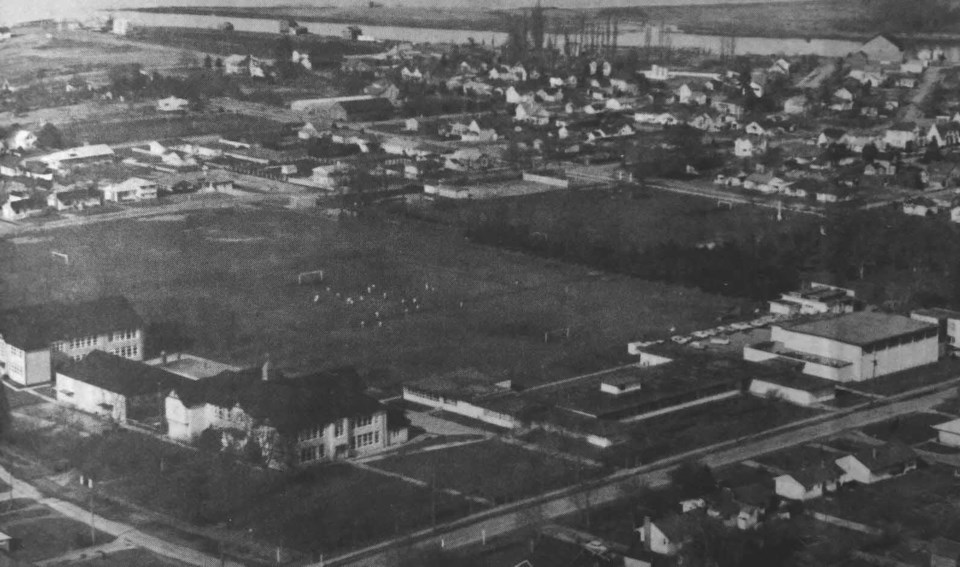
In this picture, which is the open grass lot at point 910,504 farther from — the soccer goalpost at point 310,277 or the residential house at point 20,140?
the residential house at point 20,140

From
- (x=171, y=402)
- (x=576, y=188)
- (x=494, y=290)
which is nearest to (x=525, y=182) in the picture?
(x=576, y=188)

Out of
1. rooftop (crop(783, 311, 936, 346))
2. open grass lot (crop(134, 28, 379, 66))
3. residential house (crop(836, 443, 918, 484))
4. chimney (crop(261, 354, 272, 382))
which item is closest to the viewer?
residential house (crop(836, 443, 918, 484))

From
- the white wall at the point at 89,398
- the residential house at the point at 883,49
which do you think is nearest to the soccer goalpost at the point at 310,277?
the white wall at the point at 89,398

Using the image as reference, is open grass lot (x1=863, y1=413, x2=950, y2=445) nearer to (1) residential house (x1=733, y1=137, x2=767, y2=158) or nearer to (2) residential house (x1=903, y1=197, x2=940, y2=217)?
(2) residential house (x1=903, y1=197, x2=940, y2=217)

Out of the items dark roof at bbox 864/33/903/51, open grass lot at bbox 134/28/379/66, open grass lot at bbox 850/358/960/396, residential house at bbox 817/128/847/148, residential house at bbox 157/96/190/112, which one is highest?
dark roof at bbox 864/33/903/51

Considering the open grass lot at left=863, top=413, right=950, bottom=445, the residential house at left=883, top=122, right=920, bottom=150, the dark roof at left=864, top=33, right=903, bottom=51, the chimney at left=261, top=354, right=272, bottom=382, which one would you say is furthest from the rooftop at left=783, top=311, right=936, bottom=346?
the dark roof at left=864, top=33, right=903, bottom=51

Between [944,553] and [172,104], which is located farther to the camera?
[172,104]

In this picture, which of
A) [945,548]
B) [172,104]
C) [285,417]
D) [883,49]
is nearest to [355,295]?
[285,417]

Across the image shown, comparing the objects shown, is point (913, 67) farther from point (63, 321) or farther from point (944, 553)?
point (944, 553)
